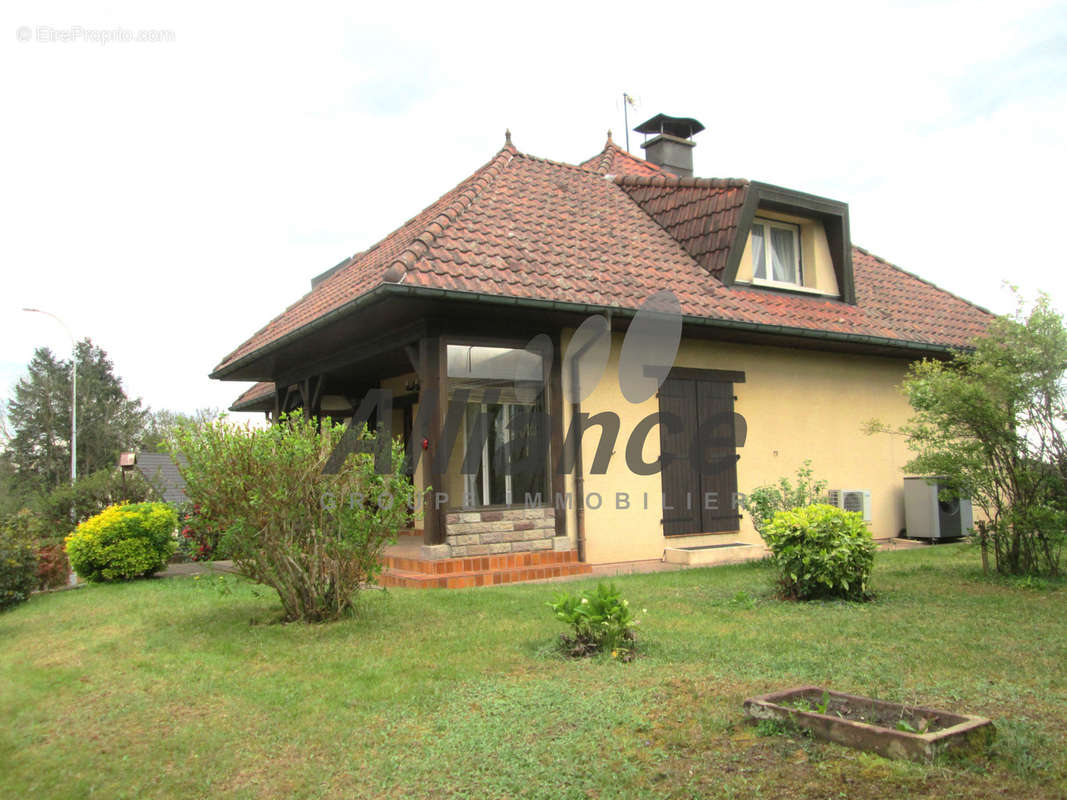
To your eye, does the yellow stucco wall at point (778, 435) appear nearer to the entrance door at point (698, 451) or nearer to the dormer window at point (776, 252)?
the entrance door at point (698, 451)

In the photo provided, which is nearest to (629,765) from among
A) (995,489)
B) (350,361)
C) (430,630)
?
(430,630)

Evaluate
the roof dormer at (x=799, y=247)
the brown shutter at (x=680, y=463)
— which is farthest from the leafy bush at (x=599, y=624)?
the roof dormer at (x=799, y=247)

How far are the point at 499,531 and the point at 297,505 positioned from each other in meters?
3.58

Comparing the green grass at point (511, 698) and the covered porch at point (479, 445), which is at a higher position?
the covered porch at point (479, 445)

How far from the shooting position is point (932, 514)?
1270 centimetres

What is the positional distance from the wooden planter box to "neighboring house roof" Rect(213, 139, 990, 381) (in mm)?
6027

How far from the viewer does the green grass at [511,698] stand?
3.35 meters

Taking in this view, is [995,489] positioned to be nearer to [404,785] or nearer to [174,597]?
[404,785]

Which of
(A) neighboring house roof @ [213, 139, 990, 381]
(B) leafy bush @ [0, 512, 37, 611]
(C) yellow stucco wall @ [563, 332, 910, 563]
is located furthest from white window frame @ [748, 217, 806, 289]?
(B) leafy bush @ [0, 512, 37, 611]

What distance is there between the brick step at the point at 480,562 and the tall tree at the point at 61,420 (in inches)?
1554

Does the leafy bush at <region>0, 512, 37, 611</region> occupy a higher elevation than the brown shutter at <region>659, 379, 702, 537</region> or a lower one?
lower

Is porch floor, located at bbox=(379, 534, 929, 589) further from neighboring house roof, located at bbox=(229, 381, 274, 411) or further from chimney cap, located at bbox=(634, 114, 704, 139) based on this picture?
chimney cap, located at bbox=(634, 114, 704, 139)

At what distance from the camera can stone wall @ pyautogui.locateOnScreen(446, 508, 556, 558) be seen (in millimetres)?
9492

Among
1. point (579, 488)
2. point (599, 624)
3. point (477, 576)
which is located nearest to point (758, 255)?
point (579, 488)
